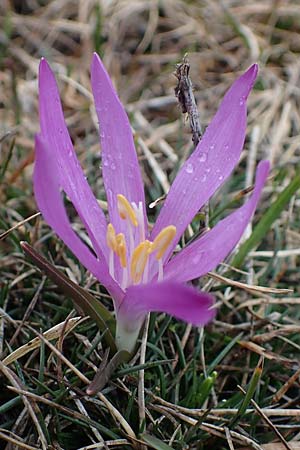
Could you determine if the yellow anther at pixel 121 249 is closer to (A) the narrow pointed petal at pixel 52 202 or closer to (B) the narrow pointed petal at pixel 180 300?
(A) the narrow pointed petal at pixel 52 202

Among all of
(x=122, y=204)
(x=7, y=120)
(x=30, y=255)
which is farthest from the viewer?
(x=7, y=120)

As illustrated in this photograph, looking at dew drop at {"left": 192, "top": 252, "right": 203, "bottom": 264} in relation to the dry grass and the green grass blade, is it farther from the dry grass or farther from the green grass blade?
the green grass blade

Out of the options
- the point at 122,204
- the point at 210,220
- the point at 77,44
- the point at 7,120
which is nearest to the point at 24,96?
the point at 7,120

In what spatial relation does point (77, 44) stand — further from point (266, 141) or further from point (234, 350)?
point (234, 350)

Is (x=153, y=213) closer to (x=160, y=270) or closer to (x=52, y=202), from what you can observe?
(x=160, y=270)

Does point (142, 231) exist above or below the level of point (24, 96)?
below

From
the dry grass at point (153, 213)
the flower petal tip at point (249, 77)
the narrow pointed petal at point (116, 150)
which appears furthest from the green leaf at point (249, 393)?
the flower petal tip at point (249, 77)

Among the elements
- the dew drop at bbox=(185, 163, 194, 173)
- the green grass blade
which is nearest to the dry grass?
the green grass blade
